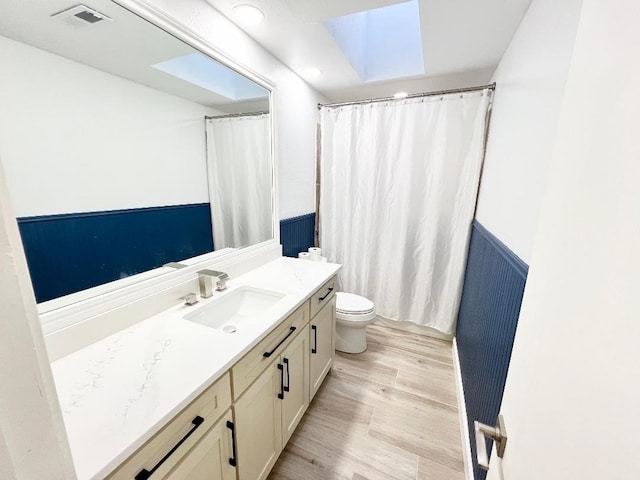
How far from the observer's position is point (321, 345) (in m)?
1.74

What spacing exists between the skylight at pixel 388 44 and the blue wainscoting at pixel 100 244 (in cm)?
179

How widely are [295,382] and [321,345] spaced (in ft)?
1.21

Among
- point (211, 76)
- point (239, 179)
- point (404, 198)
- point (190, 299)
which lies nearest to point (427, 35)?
point (404, 198)

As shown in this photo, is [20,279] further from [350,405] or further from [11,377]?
[350,405]

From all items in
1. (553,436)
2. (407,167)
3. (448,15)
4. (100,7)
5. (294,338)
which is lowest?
(294,338)

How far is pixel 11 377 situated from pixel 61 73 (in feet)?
3.70

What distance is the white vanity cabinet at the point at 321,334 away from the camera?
1569 millimetres

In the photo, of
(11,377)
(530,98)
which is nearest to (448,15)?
(530,98)

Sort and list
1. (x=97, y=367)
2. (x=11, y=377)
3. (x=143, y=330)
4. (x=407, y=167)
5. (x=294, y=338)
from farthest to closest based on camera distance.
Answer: (x=407, y=167) → (x=294, y=338) → (x=143, y=330) → (x=97, y=367) → (x=11, y=377)

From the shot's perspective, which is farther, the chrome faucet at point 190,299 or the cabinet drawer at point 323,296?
the cabinet drawer at point 323,296

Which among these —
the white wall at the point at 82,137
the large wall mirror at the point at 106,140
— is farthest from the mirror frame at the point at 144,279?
the white wall at the point at 82,137

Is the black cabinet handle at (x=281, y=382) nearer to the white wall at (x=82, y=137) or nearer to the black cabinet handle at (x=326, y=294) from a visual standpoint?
the black cabinet handle at (x=326, y=294)

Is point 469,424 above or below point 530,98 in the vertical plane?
below

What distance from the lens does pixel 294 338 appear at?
134 centimetres
